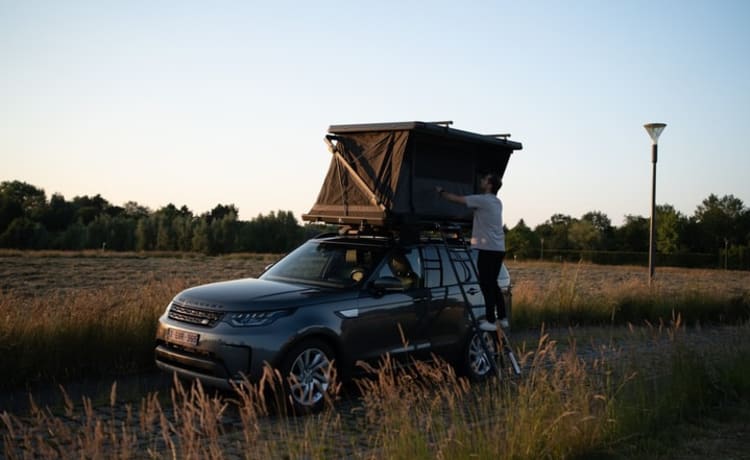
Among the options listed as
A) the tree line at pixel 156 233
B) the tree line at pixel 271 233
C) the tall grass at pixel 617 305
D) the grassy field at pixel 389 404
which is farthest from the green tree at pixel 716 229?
the grassy field at pixel 389 404

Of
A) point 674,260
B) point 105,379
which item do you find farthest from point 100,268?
point 674,260

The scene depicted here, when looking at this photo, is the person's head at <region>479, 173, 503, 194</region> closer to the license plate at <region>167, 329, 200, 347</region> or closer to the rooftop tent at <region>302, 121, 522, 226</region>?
the rooftop tent at <region>302, 121, 522, 226</region>

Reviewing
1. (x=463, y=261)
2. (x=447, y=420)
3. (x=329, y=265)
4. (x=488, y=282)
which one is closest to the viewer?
(x=447, y=420)

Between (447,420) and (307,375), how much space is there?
1.50m

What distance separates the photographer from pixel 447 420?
6.45 m

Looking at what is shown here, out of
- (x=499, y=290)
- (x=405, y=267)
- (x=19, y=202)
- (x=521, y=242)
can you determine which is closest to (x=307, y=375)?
(x=405, y=267)

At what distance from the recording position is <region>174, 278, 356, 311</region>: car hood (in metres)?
6.77

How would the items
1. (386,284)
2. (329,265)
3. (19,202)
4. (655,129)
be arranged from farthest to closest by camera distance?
(19,202) → (655,129) → (329,265) → (386,284)

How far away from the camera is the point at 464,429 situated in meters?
4.66

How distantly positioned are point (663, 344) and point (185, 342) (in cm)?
536

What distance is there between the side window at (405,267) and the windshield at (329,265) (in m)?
0.16

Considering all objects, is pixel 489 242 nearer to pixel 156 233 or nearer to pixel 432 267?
pixel 432 267

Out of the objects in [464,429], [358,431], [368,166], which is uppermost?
[368,166]

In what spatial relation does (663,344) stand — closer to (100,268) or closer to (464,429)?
(464,429)
